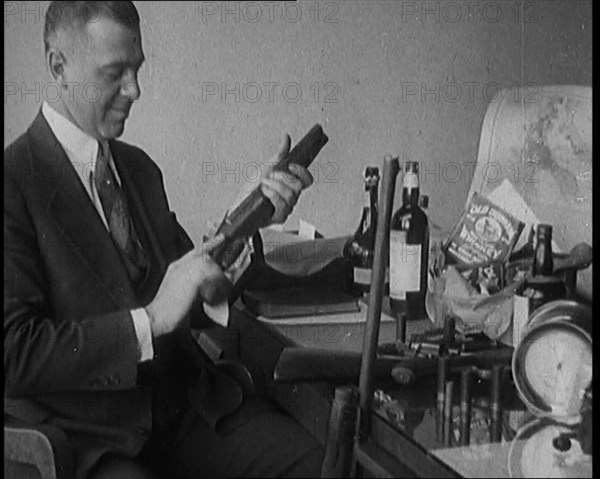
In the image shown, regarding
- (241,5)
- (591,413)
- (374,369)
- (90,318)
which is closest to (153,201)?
(90,318)

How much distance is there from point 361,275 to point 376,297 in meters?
0.23

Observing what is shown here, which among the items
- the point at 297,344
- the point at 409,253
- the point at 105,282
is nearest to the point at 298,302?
the point at 297,344

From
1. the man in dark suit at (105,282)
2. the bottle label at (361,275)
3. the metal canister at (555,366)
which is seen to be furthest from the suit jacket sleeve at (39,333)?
the metal canister at (555,366)

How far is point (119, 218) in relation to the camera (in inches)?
50.4

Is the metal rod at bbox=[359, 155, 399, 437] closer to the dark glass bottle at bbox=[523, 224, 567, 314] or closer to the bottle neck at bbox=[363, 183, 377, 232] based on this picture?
the bottle neck at bbox=[363, 183, 377, 232]

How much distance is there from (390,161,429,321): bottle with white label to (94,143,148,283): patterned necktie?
41 cm

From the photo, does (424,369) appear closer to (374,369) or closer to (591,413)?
(374,369)

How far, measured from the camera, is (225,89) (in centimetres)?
127

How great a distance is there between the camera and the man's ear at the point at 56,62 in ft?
3.99

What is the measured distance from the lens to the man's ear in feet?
3.99

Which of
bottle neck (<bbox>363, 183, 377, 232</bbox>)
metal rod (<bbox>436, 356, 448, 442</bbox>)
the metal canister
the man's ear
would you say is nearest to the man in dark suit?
the man's ear

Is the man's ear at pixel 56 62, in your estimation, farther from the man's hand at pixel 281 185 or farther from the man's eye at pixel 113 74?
the man's hand at pixel 281 185

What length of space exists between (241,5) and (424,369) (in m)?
0.61

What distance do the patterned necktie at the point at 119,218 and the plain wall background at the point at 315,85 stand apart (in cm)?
7
